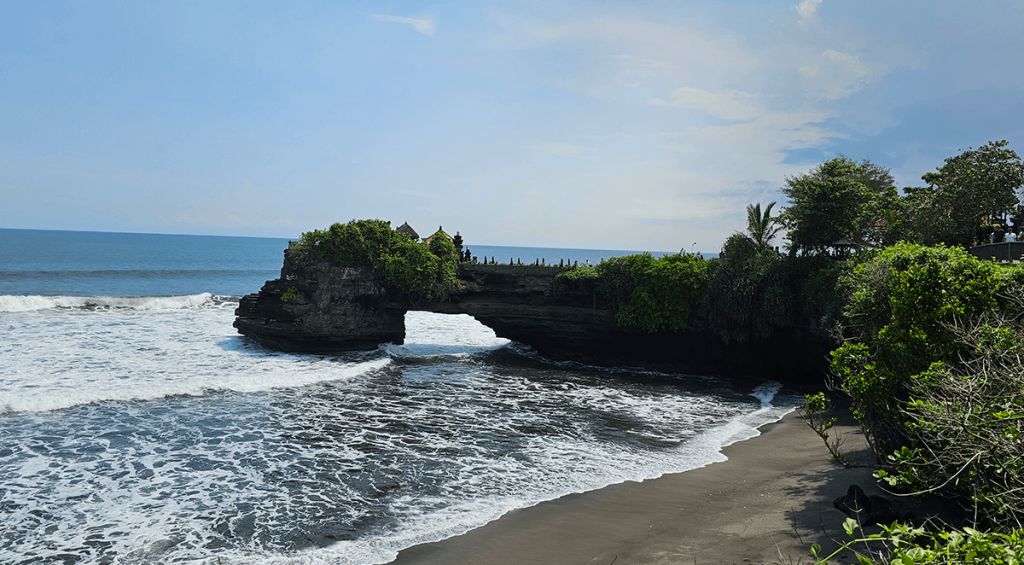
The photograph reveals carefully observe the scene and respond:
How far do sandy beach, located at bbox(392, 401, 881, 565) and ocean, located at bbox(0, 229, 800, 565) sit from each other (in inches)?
22.9

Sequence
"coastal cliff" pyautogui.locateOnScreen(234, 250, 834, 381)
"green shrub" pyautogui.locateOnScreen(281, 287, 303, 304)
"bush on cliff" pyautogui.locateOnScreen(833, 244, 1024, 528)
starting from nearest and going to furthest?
1. "bush on cliff" pyautogui.locateOnScreen(833, 244, 1024, 528)
2. "coastal cliff" pyautogui.locateOnScreen(234, 250, 834, 381)
3. "green shrub" pyautogui.locateOnScreen(281, 287, 303, 304)

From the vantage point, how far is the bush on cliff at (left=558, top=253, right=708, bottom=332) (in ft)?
79.9

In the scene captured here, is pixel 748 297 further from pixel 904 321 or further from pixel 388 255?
pixel 388 255

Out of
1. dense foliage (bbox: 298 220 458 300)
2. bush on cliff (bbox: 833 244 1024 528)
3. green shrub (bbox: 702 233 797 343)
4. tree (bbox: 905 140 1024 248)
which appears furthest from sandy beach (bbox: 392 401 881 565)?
dense foliage (bbox: 298 220 458 300)

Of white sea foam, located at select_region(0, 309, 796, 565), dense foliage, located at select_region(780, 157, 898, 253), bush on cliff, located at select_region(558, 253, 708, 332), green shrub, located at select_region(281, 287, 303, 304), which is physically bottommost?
white sea foam, located at select_region(0, 309, 796, 565)

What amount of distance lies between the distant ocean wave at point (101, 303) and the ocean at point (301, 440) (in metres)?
7.27

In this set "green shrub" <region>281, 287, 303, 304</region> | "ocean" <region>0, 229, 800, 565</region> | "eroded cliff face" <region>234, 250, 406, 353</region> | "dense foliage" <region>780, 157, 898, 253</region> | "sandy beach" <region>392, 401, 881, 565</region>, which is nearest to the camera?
"sandy beach" <region>392, 401, 881, 565</region>

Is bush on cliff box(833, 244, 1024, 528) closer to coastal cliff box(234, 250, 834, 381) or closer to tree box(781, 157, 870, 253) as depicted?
tree box(781, 157, 870, 253)

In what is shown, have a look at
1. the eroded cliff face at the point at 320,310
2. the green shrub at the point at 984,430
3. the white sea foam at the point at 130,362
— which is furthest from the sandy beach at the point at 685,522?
the eroded cliff face at the point at 320,310

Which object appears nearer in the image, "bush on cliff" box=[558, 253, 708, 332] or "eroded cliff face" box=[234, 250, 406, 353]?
"bush on cliff" box=[558, 253, 708, 332]

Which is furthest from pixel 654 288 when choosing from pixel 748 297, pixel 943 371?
pixel 943 371

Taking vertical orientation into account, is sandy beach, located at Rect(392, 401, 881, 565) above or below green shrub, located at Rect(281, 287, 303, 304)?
below

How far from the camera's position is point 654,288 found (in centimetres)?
2484

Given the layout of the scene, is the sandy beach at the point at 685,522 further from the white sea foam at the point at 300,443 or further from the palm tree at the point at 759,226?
the palm tree at the point at 759,226
